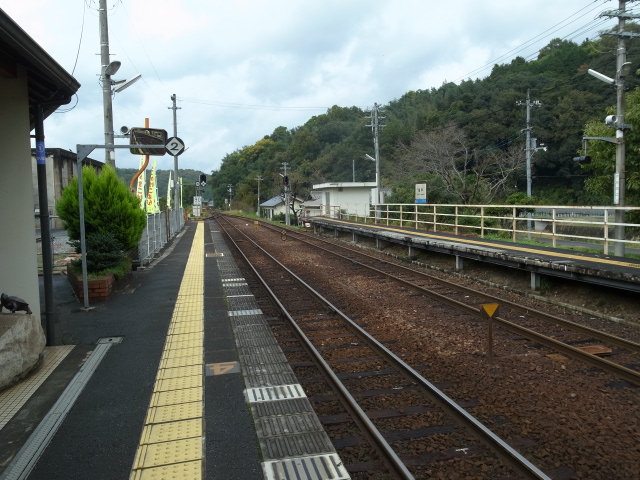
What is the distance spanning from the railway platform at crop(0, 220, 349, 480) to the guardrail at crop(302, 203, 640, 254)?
23.8 ft

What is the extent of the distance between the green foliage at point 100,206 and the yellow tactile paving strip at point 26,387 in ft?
15.2

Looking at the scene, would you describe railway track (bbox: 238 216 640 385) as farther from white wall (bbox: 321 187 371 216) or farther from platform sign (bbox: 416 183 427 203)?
white wall (bbox: 321 187 371 216)

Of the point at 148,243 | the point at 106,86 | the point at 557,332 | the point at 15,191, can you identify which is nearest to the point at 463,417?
the point at 557,332

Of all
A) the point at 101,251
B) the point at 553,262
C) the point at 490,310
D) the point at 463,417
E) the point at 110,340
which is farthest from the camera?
the point at 101,251

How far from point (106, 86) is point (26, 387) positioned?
869 cm

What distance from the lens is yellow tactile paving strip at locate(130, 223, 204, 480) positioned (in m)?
3.64

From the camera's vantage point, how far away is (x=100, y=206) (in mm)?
10656

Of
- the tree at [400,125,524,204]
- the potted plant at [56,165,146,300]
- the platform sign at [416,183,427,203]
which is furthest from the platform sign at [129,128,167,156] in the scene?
the tree at [400,125,524,204]

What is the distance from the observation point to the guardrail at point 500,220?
37.9 feet

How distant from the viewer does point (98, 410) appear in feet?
15.3

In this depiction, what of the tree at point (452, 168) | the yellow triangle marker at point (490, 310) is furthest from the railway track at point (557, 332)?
the tree at point (452, 168)

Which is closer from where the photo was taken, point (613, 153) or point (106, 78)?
point (106, 78)

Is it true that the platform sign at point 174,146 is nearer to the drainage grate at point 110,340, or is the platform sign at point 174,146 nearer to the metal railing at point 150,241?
the metal railing at point 150,241

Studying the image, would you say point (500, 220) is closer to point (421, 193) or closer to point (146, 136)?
point (421, 193)
